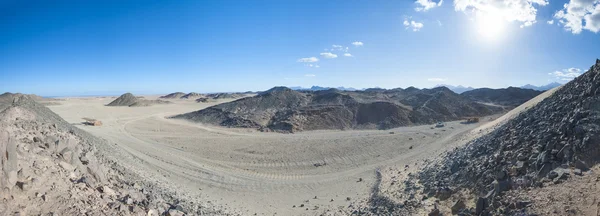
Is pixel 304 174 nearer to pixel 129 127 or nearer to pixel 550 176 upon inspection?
pixel 550 176

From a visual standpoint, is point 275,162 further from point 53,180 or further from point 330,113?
point 330,113

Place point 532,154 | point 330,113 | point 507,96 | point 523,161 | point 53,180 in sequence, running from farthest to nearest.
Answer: point 507,96 < point 330,113 < point 532,154 < point 523,161 < point 53,180

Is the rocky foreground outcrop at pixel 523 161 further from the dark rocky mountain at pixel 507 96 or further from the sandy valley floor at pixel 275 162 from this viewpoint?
the dark rocky mountain at pixel 507 96

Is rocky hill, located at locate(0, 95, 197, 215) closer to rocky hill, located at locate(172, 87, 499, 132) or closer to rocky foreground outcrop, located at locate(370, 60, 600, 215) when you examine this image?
rocky foreground outcrop, located at locate(370, 60, 600, 215)

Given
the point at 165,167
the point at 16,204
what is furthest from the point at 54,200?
the point at 165,167

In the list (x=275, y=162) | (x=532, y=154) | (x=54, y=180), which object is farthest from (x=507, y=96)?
(x=54, y=180)
